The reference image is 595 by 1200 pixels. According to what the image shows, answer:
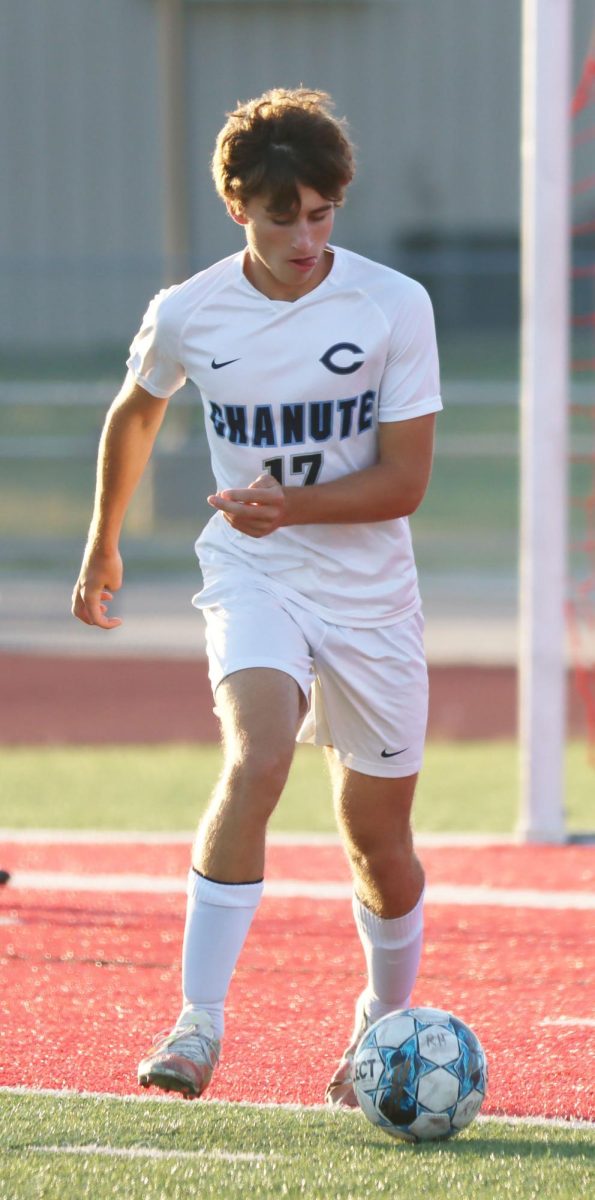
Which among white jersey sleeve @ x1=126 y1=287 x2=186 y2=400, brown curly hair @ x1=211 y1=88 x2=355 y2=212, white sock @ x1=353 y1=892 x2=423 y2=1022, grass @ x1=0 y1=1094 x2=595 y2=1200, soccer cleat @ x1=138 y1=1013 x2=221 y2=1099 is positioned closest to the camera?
grass @ x1=0 y1=1094 x2=595 y2=1200

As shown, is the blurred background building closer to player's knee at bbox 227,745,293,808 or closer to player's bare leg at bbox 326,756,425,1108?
player's bare leg at bbox 326,756,425,1108

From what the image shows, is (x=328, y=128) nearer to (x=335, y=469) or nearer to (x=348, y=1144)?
(x=335, y=469)

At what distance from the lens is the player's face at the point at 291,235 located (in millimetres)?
3410

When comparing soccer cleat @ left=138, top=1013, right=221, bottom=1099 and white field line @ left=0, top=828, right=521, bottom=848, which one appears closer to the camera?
soccer cleat @ left=138, top=1013, right=221, bottom=1099

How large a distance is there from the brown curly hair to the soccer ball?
1.53 metres

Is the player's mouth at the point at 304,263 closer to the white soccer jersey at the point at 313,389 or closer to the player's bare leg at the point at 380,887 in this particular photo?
the white soccer jersey at the point at 313,389

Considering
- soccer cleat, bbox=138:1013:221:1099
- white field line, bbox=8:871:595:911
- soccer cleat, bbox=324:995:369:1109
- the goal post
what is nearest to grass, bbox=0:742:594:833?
the goal post

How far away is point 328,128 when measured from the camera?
11.3 feet

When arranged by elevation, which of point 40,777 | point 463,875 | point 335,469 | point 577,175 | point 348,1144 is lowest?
point 577,175

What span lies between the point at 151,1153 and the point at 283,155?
1.81 metres

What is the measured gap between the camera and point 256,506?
3354 millimetres

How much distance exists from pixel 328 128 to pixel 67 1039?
2.05m

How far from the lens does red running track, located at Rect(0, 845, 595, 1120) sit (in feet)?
12.5

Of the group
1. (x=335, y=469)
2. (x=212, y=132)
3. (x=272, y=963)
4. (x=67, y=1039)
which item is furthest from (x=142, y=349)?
(x=212, y=132)
